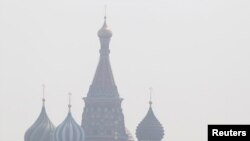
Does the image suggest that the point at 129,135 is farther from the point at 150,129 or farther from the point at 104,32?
the point at 104,32

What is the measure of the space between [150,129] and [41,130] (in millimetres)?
10869

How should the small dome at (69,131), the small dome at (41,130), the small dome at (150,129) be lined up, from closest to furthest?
1. the small dome at (69,131)
2. the small dome at (41,130)
3. the small dome at (150,129)

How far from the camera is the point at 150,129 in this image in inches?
6156

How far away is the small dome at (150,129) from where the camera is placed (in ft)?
514

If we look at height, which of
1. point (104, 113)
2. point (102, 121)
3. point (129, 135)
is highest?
point (104, 113)

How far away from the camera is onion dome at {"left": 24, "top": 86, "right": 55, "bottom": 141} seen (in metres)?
154

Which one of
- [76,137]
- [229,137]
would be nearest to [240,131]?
[229,137]

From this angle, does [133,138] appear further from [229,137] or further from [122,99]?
[229,137]

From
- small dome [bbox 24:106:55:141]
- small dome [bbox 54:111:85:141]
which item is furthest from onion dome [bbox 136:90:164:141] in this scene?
small dome [bbox 24:106:55:141]

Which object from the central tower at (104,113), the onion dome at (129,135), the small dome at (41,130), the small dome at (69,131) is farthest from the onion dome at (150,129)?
the small dome at (41,130)

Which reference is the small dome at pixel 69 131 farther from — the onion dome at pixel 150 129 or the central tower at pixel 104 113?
the onion dome at pixel 150 129

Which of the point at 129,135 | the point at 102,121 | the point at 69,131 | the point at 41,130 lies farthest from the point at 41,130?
the point at 129,135

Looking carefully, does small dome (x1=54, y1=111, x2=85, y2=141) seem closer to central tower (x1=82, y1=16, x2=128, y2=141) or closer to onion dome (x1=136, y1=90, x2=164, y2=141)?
central tower (x1=82, y1=16, x2=128, y2=141)

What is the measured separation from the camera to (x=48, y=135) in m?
155
